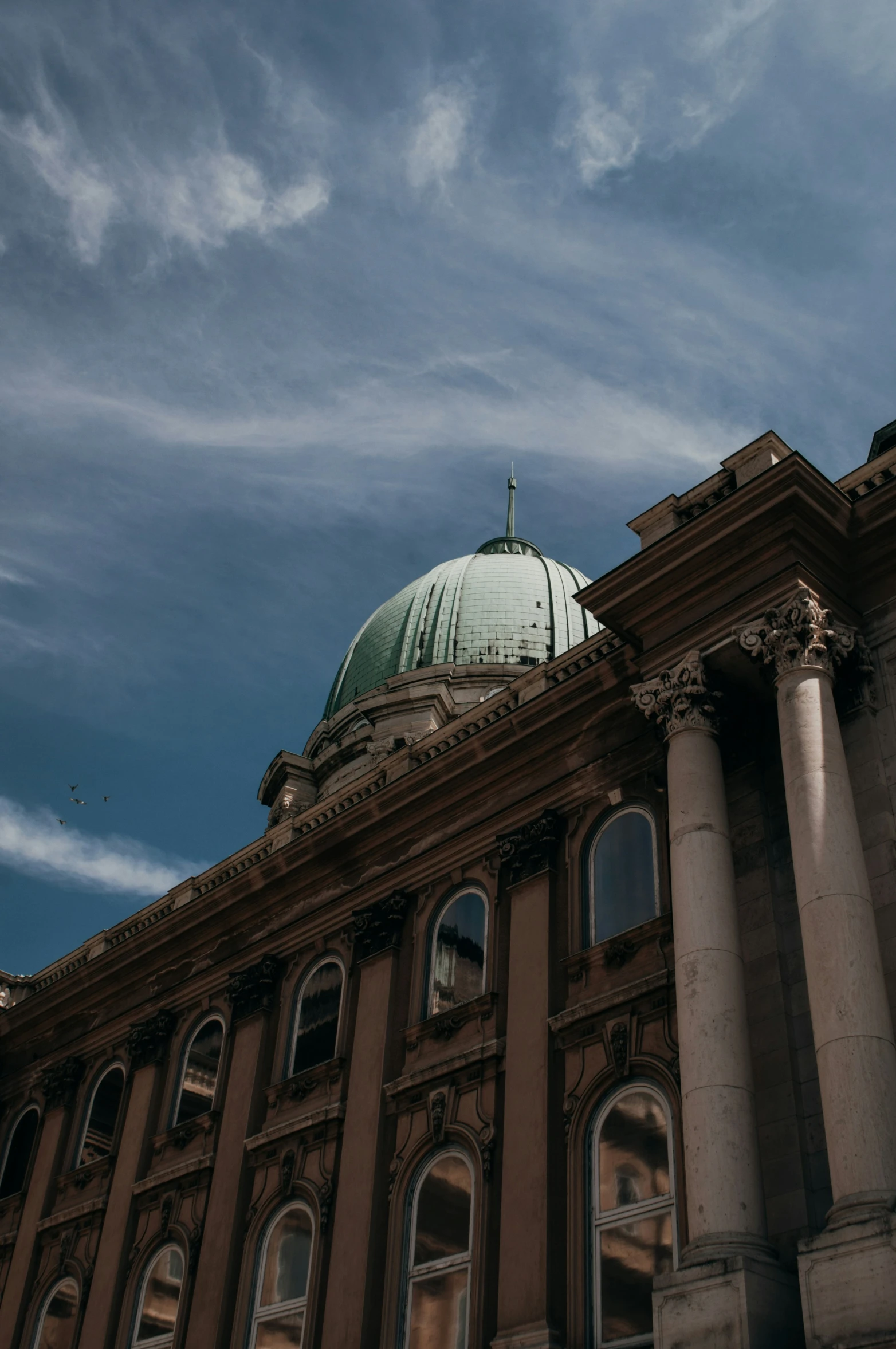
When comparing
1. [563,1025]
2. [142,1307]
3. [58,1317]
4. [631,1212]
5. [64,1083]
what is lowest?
[631,1212]

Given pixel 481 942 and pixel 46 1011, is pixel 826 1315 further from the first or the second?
pixel 46 1011

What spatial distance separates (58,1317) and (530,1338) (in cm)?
1127

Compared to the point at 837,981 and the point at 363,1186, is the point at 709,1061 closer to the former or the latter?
the point at 837,981

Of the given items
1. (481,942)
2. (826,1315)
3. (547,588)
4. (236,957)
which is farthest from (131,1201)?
(547,588)

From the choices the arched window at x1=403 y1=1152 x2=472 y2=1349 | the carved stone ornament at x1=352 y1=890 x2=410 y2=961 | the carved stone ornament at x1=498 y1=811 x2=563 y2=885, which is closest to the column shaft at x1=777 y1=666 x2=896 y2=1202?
the carved stone ornament at x1=498 y1=811 x2=563 y2=885

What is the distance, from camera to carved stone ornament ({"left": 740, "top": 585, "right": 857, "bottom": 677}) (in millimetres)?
16247

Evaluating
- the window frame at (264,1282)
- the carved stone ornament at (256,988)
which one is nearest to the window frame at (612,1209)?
A: the window frame at (264,1282)

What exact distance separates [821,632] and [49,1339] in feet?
56.8

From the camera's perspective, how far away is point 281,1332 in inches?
754

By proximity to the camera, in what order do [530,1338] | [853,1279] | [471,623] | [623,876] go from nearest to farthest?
[853,1279], [530,1338], [623,876], [471,623]

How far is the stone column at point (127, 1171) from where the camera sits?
21.9 meters

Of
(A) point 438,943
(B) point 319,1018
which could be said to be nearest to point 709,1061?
(A) point 438,943

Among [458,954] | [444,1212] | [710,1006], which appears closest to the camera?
[710,1006]

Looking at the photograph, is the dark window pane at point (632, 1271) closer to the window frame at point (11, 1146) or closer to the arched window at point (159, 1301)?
the arched window at point (159, 1301)
